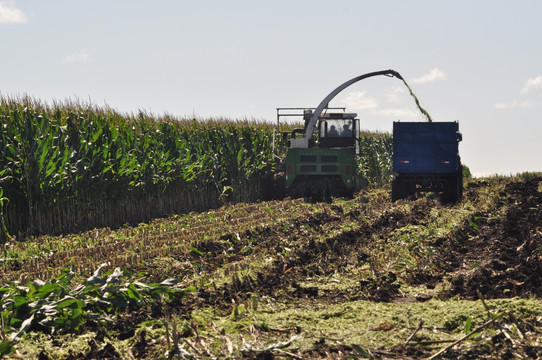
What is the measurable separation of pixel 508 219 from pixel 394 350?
392 inches

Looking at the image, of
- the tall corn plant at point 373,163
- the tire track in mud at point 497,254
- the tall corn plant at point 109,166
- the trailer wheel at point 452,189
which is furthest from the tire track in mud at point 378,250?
the tall corn plant at point 373,163

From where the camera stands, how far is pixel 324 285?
8.62 metres

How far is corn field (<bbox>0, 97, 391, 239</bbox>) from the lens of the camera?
13836mm

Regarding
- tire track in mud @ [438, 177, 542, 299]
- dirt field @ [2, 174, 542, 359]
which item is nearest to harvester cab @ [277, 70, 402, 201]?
dirt field @ [2, 174, 542, 359]

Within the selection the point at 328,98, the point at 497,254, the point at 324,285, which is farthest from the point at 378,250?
the point at 328,98

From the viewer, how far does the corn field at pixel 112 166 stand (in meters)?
13.8

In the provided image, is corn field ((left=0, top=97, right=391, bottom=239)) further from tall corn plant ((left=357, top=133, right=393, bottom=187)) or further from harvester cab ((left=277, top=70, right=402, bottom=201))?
tall corn plant ((left=357, top=133, right=393, bottom=187))

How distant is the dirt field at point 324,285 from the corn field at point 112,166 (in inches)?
49.3

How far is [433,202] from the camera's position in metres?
19.5

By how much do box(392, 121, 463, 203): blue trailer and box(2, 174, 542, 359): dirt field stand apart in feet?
9.53

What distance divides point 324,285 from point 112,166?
857 centimetres

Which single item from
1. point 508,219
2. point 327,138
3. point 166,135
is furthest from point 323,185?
point 508,219

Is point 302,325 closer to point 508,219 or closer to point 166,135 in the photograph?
point 508,219

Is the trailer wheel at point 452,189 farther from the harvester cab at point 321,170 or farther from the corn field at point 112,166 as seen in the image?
the corn field at point 112,166
